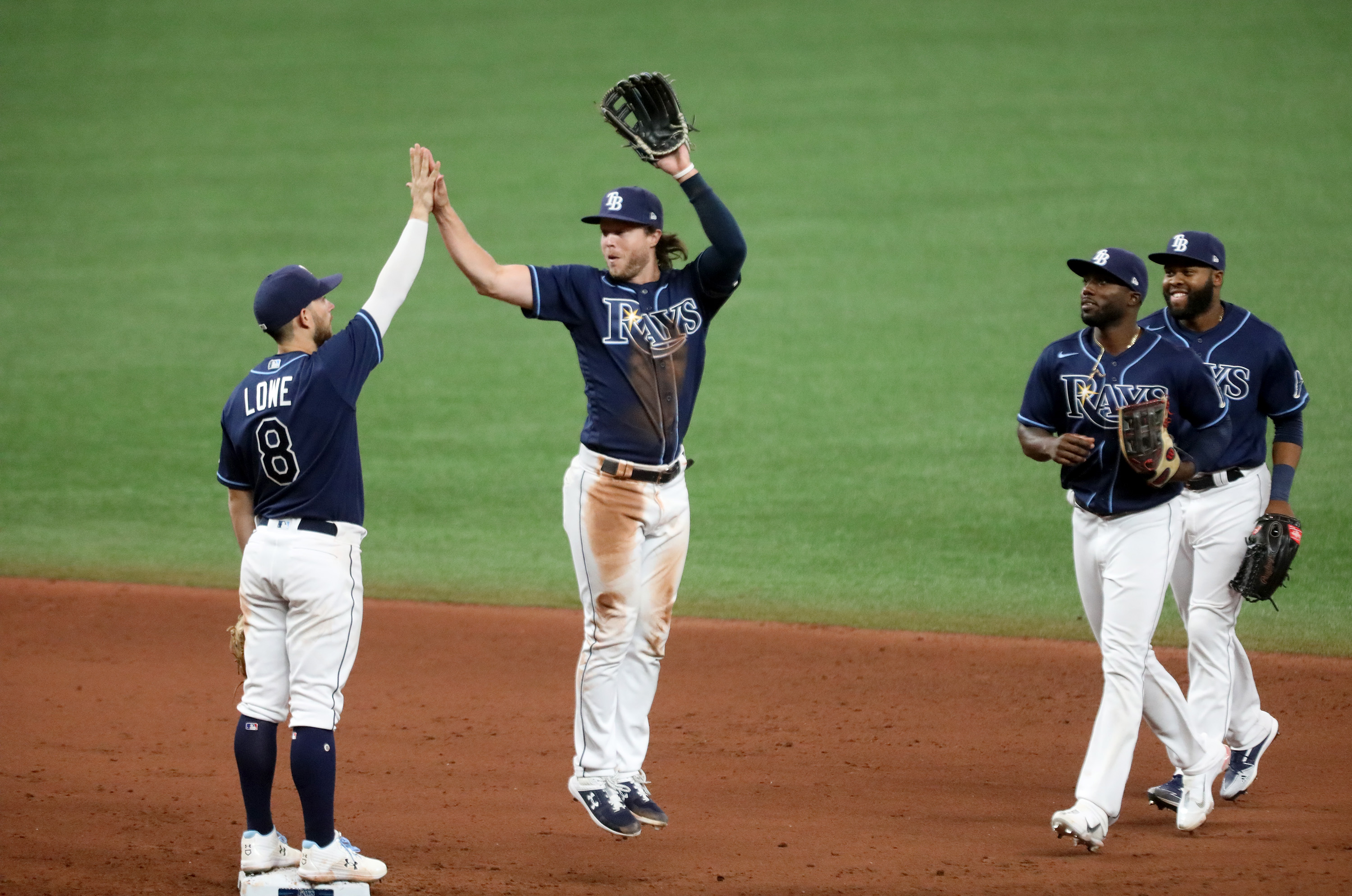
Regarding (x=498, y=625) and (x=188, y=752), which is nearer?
(x=188, y=752)

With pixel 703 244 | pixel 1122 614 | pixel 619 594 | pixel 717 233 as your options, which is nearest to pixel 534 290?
pixel 717 233

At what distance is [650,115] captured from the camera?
16.2ft

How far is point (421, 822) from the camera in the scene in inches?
210

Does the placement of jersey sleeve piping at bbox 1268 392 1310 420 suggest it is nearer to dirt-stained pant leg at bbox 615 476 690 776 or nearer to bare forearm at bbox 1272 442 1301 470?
bare forearm at bbox 1272 442 1301 470

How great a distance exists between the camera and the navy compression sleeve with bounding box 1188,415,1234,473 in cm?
528

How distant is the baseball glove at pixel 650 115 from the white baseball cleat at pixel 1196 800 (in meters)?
2.97

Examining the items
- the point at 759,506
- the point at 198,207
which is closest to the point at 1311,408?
the point at 759,506

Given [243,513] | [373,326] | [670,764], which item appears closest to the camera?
[373,326]

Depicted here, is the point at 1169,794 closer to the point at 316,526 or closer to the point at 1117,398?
the point at 1117,398

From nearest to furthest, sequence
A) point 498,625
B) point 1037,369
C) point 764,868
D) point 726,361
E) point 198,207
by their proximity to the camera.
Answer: point 764,868 → point 1037,369 → point 498,625 → point 726,361 → point 198,207

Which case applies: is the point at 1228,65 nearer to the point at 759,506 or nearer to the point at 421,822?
the point at 759,506

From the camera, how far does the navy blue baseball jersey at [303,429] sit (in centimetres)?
456

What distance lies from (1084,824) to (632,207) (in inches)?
103

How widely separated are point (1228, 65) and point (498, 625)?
14322 millimetres
